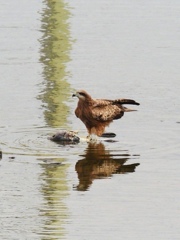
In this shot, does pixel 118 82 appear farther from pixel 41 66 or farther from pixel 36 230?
pixel 36 230

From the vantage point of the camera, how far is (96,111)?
14.2 m

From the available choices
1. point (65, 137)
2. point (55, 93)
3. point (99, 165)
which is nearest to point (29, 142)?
point (65, 137)

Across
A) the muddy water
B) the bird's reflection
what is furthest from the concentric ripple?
the bird's reflection

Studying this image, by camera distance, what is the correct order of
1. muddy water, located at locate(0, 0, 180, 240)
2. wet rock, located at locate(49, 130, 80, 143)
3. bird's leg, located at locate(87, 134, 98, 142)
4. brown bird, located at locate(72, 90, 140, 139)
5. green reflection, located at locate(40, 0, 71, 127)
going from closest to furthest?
1. muddy water, located at locate(0, 0, 180, 240)
2. wet rock, located at locate(49, 130, 80, 143)
3. bird's leg, located at locate(87, 134, 98, 142)
4. brown bird, located at locate(72, 90, 140, 139)
5. green reflection, located at locate(40, 0, 71, 127)

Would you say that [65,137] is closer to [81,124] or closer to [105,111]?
[105,111]

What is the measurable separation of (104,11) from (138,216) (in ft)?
38.0

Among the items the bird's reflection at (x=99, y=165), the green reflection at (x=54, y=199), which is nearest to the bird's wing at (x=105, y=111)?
the bird's reflection at (x=99, y=165)

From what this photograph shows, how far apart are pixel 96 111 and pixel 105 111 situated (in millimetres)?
109

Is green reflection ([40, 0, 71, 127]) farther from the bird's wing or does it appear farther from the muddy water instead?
the bird's wing

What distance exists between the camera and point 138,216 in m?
10.6

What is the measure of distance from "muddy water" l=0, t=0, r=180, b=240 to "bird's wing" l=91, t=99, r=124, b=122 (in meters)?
0.22

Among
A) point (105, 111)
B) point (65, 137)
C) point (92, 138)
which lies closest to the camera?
point (65, 137)

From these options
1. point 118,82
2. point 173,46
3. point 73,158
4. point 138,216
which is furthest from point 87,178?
point 173,46

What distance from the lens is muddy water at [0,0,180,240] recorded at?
10.7 meters
